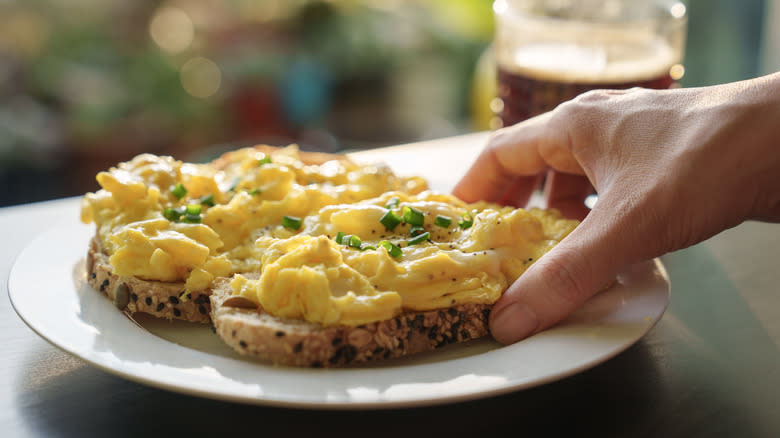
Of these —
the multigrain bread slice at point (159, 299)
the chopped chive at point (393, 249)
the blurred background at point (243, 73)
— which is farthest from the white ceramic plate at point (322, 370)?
the blurred background at point (243, 73)

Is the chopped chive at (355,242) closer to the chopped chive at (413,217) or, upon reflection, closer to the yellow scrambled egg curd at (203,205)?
the chopped chive at (413,217)

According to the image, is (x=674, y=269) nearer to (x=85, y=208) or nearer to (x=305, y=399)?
(x=305, y=399)

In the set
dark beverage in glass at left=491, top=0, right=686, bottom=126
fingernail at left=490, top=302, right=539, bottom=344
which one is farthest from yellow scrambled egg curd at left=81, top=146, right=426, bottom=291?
dark beverage in glass at left=491, top=0, right=686, bottom=126

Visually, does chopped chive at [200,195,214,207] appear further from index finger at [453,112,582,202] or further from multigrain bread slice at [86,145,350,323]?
index finger at [453,112,582,202]

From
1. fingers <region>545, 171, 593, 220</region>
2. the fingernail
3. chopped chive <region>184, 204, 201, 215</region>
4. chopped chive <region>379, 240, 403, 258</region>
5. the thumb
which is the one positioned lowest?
fingers <region>545, 171, 593, 220</region>

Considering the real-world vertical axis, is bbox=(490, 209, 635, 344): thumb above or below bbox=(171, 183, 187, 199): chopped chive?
below

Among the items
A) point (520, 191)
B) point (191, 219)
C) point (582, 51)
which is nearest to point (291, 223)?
point (191, 219)
